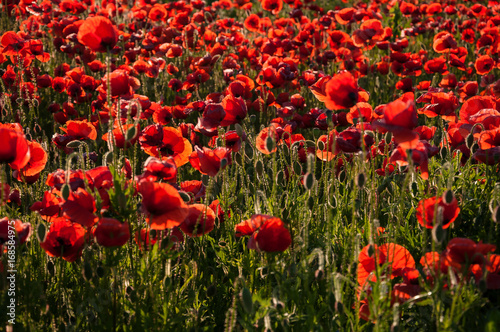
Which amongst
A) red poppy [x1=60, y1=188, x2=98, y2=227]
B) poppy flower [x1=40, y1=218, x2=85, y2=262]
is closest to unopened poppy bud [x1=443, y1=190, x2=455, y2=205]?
red poppy [x1=60, y1=188, x2=98, y2=227]

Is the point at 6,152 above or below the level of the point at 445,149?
above

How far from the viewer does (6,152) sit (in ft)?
6.09

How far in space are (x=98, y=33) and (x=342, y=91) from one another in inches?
43.7

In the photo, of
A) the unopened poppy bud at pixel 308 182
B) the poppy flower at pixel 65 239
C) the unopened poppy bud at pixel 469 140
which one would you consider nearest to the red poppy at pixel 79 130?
the poppy flower at pixel 65 239

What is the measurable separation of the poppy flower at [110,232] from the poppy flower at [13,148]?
385 mm

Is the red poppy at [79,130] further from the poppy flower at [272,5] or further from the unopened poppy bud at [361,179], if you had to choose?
the poppy flower at [272,5]

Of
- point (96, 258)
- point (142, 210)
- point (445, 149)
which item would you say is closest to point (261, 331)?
point (142, 210)

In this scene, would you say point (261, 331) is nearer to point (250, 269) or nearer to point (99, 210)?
point (250, 269)

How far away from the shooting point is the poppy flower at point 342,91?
2053 millimetres

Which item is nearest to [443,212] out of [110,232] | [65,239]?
[110,232]

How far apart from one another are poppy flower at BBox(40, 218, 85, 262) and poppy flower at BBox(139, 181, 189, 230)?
371 mm

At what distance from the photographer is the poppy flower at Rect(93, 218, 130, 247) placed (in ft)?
5.65

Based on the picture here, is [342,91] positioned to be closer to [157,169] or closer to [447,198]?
[447,198]

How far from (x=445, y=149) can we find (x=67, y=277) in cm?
189
